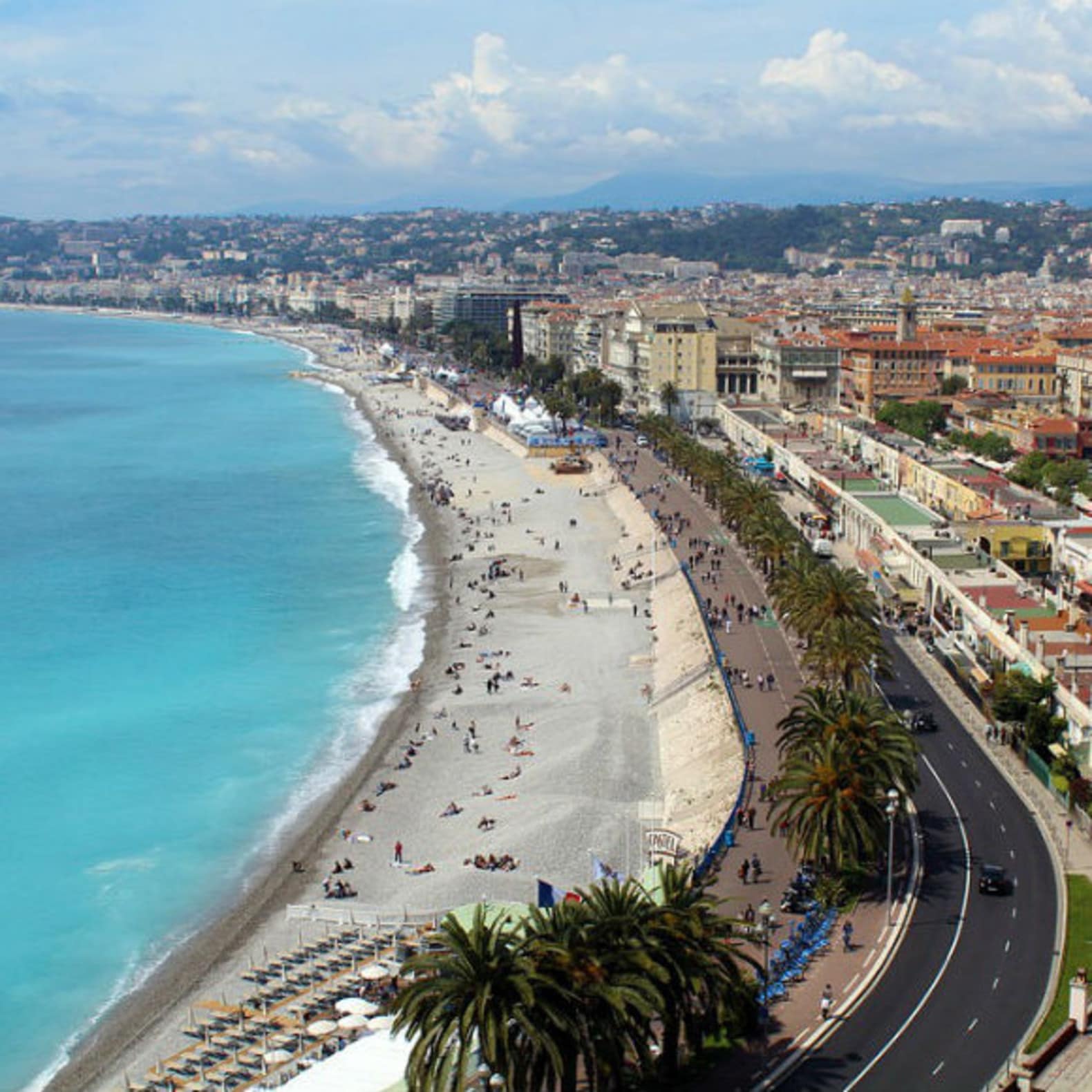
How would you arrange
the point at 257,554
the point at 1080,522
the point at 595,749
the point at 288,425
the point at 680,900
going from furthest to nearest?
the point at 288,425 → the point at 257,554 → the point at 1080,522 → the point at 595,749 → the point at 680,900

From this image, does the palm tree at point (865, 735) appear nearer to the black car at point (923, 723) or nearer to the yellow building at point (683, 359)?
the black car at point (923, 723)

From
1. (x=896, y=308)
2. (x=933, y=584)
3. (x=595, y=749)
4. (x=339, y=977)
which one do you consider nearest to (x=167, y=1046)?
(x=339, y=977)

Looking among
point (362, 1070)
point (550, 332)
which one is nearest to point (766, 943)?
point (362, 1070)

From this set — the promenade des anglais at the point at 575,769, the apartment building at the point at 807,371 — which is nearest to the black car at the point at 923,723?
the promenade des anglais at the point at 575,769

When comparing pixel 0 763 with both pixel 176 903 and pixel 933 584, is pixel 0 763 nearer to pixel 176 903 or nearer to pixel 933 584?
pixel 176 903

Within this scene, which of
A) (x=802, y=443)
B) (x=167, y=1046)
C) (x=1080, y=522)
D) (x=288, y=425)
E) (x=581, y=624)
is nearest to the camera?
(x=167, y=1046)

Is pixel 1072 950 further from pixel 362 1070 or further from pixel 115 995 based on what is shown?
pixel 115 995
